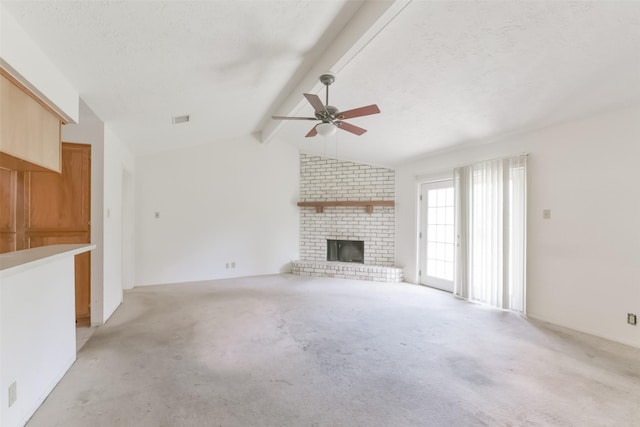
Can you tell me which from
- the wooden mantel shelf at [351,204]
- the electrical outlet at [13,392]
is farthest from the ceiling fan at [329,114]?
the wooden mantel shelf at [351,204]

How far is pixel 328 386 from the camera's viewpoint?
2096mm

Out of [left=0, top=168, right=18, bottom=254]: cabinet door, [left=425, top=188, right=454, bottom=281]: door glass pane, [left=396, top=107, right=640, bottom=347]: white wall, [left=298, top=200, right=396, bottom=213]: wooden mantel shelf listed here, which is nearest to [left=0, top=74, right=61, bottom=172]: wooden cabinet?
[left=0, top=168, right=18, bottom=254]: cabinet door

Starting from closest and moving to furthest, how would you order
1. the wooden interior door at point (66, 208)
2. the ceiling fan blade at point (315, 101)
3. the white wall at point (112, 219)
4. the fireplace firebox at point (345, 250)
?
the ceiling fan blade at point (315, 101), the wooden interior door at point (66, 208), the white wall at point (112, 219), the fireplace firebox at point (345, 250)

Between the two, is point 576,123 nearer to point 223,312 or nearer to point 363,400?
point 363,400

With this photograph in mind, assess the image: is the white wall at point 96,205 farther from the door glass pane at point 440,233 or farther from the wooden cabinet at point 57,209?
the door glass pane at point 440,233

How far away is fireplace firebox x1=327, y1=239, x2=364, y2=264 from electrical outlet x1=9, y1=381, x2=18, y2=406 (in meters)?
5.16

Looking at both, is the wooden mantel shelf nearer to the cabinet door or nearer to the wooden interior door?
the wooden interior door

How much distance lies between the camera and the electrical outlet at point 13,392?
1.59 meters

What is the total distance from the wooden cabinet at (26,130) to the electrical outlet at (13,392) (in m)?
1.30

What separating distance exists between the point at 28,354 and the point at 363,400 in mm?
2137

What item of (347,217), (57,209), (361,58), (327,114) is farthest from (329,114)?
(347,217)

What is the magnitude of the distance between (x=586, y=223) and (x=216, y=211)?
5531 millimetres

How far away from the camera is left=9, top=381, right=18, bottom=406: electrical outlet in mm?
1592

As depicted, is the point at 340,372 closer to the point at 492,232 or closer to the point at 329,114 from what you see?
the point at 329,114
